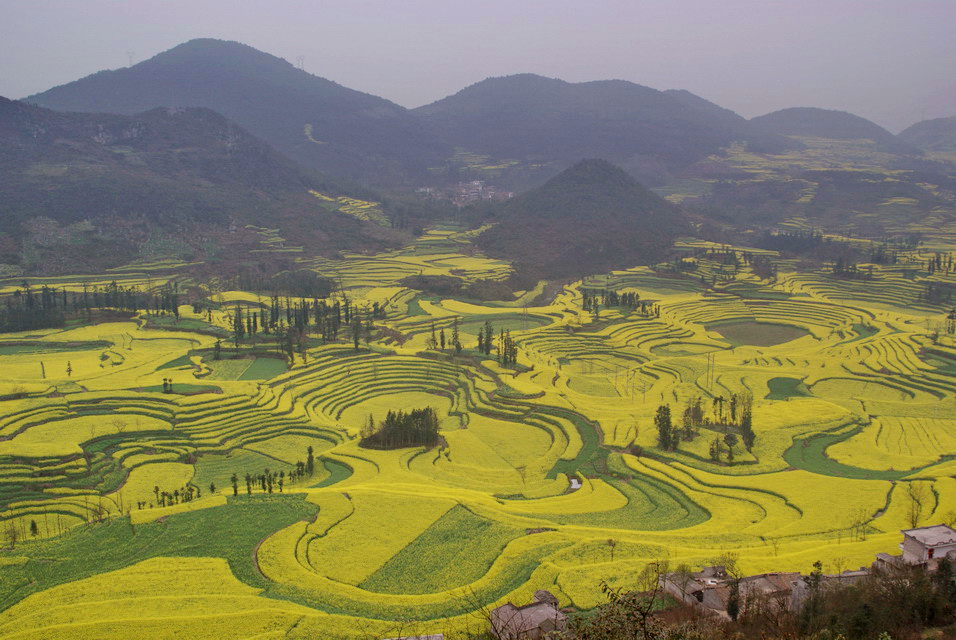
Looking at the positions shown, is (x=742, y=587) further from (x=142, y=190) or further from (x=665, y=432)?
(x=142, y=190)

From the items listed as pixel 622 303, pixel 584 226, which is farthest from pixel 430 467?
pixel 584 226

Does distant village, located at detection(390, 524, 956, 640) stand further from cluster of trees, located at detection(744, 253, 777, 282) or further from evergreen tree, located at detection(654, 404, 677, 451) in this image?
cluster of trees, located at detection(744, 253, 777, 282)

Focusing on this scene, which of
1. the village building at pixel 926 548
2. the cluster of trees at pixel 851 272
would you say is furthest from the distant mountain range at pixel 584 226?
the village building at pixel 926 548

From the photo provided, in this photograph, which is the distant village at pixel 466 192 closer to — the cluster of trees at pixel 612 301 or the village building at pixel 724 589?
the cluster of trees at pixel 612 301

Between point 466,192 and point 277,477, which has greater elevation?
point 466,192

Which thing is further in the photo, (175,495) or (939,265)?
(939,265)

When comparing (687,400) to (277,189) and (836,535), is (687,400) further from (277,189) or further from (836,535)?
(277,189)

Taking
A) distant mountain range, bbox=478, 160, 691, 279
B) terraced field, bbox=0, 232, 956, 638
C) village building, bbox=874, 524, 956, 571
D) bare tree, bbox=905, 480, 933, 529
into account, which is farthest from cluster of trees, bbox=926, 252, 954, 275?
village building, bbox=874, 524, 956, 571
